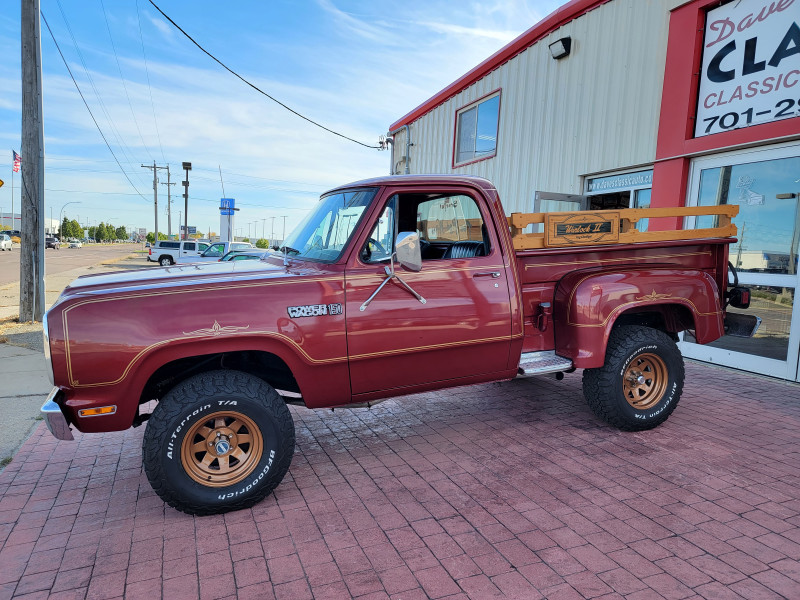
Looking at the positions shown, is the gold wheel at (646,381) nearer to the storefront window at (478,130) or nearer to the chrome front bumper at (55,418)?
the chrome front bumper at (55,418)

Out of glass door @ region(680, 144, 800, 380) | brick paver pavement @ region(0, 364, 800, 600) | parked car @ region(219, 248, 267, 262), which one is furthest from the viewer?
glass door @ region(680, 144, 800, 380)

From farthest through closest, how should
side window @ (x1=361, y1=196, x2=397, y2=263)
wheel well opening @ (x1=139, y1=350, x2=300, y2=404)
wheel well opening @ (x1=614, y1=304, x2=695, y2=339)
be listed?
wheel well opening @ (x1=614, y1=304, x2=695, y2=339)
side window @ (x1=361, y1=196, x2=397, y2=263)
wheel well opening @ (x1=139, y1=350, x2=300, y2=404)

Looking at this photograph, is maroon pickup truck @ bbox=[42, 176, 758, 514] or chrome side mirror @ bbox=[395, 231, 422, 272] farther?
chrome side mirror @ bbox=[395, 231, 422, 272]

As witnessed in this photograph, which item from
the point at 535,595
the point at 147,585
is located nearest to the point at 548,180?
the point at 535,595

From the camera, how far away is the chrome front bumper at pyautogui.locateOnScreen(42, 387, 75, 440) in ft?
8.91

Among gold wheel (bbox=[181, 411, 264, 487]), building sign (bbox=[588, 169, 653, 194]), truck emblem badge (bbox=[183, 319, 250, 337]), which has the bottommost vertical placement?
gold wheel (bbox=[181, 411, 264, 487])

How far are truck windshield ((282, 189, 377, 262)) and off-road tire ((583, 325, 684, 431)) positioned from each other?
92.0 inches

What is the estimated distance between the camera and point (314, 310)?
3.14 meters

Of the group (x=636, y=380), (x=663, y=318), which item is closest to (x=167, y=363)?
(x=636, y=380)

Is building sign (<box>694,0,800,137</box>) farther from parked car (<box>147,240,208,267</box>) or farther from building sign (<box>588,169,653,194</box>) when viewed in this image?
parked car (<box>147,240,208,267</box>)

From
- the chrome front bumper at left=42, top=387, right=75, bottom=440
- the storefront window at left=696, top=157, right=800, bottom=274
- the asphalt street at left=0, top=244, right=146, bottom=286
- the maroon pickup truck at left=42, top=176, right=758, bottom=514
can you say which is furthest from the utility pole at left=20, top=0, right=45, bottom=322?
the storefront window at left=696, top=157, right=800, bottom=274

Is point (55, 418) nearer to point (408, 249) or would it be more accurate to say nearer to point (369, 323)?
point (369, 323)

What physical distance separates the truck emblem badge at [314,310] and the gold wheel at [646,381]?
2.60 meters

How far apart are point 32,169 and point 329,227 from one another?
323 inches
